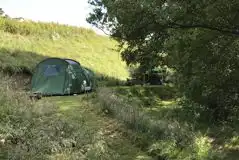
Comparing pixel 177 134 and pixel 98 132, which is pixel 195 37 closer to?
pixel 177 134

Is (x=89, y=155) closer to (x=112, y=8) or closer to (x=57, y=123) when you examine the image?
(x=57, y=123)

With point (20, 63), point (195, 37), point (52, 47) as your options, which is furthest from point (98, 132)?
point (52, 47)

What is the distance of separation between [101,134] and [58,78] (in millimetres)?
9197

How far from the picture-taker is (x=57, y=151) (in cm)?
797

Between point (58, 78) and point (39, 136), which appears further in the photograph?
point (58, 78)

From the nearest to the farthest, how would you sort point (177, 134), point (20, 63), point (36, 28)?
1. point (177, 134)
2. point (20, 63)
3. point (36, 28)

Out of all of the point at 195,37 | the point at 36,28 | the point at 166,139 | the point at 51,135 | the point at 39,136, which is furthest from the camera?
the point at 36,28

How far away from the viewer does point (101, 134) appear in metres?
9.74

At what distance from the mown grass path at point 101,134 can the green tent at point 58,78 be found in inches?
184

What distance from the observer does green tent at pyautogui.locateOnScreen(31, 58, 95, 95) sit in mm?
18281

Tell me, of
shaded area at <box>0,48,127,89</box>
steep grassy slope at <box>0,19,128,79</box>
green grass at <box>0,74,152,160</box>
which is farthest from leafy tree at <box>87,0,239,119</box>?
steep grassy slope at <box>0,19,128,79</box>

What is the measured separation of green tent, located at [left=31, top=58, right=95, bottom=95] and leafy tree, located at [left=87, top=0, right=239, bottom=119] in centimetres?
428

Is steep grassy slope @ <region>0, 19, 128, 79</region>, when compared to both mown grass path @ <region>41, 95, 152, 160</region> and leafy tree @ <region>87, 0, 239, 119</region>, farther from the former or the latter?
leafy tree @ <region>87, 0, 239, 119</region>

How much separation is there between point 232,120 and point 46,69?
28.6 feet
